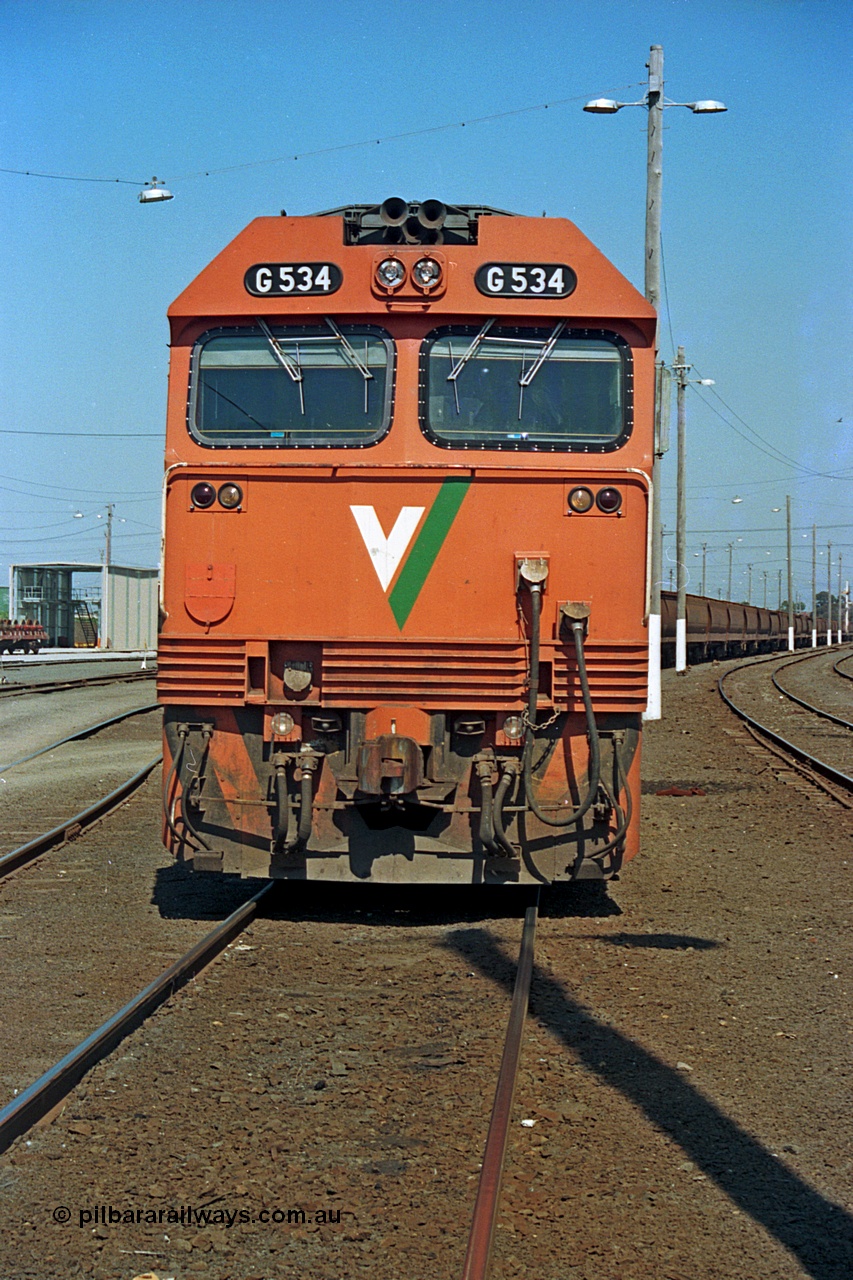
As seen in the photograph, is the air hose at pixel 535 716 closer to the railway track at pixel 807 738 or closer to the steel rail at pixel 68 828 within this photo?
the steel rail at pixel 68 828

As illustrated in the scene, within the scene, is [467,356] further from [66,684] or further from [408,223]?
[66,684]

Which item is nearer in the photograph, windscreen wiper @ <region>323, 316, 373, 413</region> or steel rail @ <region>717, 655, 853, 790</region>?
windscreen wiper @ <region>323, 316, 373, 413</region>

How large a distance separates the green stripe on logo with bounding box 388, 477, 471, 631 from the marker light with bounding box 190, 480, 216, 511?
3.59 ft

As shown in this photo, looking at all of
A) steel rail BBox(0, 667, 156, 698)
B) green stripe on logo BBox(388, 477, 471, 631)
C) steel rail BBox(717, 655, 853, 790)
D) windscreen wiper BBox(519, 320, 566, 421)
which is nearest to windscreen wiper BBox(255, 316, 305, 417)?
green stripe on logo BBox(388, 477, 471, 631)

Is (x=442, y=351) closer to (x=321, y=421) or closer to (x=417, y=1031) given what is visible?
(x=321, y=421)

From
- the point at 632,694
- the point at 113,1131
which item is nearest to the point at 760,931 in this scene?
the point at 632,694

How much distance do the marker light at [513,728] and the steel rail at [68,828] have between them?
12.9 ft

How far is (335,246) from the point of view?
6879mm

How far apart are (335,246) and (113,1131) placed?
4.65 m

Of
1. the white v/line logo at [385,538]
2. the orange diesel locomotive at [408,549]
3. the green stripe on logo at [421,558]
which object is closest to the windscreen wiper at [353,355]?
the orange diesel locomotive at [408,549]

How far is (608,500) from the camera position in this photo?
6.74 m

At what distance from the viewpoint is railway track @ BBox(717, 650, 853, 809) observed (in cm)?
1416

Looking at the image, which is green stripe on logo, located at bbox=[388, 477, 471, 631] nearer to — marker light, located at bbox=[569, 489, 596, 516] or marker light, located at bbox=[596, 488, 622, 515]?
marker light, located at bbox=[569, 489, 596, 516]

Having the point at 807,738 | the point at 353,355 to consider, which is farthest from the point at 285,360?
the point at 807,738
